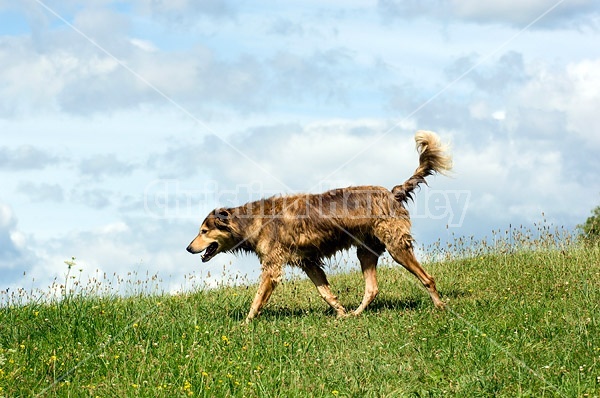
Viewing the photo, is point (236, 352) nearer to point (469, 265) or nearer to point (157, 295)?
point (157, 295)

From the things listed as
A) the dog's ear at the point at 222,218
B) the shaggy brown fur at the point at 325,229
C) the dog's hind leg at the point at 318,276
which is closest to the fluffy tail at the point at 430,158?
the shaggy brown fur at the point at 325,229

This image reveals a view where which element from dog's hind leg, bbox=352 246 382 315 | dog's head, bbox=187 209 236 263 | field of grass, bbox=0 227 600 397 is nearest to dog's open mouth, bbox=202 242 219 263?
dog's head, bbox=187 209 236 263

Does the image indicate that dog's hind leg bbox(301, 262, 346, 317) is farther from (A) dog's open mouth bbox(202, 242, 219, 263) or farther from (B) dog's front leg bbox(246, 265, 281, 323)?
(A) dog's open mouth bbox(202, 242, 219, 263)

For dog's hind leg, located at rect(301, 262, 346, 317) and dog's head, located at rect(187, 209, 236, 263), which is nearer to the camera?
dog's hind leg, located at rect(301, 262, 346, 317)

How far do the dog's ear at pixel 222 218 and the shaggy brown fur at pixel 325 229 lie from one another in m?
0.01

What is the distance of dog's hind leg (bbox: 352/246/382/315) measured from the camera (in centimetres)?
984

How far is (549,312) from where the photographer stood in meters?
8.27

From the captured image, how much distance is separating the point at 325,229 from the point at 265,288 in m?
1.16

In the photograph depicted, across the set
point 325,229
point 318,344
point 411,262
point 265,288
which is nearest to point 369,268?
point 411,262

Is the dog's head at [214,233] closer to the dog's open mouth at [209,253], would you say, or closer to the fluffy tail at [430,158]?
the dog's open mouth at [209,253]

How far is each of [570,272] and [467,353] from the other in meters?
4.79

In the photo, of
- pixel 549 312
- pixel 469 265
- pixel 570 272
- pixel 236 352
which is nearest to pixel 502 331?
pixel 549 312

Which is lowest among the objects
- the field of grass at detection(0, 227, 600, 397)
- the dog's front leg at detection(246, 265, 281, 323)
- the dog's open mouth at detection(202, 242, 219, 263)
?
the field of grass at detection(0, 227, 600, 397)

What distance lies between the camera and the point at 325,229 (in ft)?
31.3
